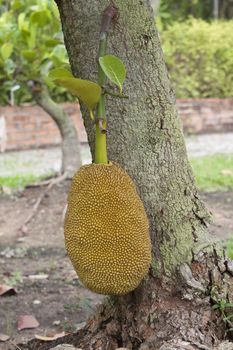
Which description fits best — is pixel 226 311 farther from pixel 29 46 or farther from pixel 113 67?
pixel 29 46

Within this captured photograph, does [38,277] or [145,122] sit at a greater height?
[145,122]

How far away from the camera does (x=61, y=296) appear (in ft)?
9.59

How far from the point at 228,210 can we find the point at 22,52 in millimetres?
1861

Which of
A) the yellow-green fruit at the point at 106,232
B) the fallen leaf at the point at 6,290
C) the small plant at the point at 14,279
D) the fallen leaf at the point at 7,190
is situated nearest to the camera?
the yellow-green fruit at the point at 106,232

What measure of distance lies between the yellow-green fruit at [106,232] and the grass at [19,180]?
4106mm

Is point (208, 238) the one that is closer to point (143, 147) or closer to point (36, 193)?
point (143, 147)

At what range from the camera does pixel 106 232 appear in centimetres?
129

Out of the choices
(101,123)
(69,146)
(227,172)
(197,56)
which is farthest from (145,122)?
(197,56)

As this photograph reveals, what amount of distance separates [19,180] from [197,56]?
15.8ft

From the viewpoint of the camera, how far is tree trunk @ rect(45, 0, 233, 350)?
5.21 feet

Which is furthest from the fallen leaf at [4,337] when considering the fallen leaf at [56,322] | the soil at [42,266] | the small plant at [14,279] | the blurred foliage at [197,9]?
the blurred foliage at [197,9]

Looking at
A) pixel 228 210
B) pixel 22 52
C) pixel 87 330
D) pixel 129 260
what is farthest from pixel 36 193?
pixel 129 260

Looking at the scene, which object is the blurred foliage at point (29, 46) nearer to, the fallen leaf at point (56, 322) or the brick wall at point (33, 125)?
the fallen leaf at point (56, 322)

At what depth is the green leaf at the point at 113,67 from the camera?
4.42 ft
